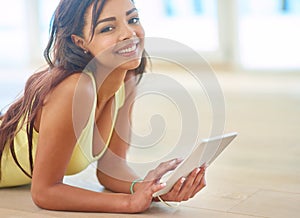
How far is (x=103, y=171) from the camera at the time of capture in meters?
2.16

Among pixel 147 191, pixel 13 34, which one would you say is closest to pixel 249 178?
pixel 147 191

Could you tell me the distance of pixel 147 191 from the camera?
1.78m

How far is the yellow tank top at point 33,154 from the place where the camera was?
6.17ft

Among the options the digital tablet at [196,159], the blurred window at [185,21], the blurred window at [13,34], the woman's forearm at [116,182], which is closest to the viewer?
the digital tablet at [196,159]

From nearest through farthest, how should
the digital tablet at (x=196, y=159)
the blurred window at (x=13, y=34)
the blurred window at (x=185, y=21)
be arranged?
the digital tablet at (x=196, y=159), the blurred window at (x=185, y=21), the blurred window at (x=13, y=34)

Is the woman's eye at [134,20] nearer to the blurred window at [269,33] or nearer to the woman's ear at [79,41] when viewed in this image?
the woman's ear at [79,41]

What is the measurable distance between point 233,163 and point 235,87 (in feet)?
7.45

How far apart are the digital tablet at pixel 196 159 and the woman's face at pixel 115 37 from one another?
0.31 m

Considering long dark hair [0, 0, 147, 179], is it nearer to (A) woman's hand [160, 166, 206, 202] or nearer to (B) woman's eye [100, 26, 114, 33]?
(B) woman's eye [100, 26, 114, 33]

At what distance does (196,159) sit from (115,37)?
39cm

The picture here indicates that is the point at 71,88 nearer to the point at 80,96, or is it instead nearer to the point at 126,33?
the point at 80,96

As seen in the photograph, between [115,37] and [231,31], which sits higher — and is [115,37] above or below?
above

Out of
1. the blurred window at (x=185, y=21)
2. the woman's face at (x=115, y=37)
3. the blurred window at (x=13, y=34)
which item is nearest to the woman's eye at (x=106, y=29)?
the woman's face at (x=115, y=37)

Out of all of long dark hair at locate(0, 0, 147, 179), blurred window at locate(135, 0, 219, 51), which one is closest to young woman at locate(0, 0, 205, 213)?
long dark hair at locate(0, 0, 147, 179)
